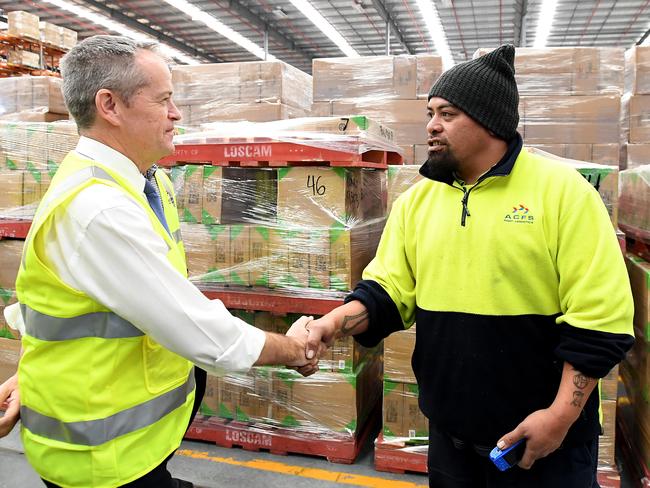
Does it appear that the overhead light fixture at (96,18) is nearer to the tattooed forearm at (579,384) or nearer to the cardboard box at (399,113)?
the cardboard box at (399,113)

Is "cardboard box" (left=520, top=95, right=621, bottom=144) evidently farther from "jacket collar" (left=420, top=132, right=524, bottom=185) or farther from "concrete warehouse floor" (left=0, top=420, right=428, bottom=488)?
"jacket collar" (left=420, top=132, right=524, bottom=185)

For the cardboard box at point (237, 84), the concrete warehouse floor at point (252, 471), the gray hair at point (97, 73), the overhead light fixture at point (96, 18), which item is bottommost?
the concrete warehouse floor at point (252, 471)

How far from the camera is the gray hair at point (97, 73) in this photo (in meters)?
1.85

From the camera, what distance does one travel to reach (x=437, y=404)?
2010mm

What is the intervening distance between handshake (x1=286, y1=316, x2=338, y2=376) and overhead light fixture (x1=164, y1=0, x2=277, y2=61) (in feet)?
34.7

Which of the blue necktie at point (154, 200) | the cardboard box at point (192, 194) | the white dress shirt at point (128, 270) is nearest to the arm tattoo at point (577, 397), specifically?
the white dress shirt at point (128, 270)

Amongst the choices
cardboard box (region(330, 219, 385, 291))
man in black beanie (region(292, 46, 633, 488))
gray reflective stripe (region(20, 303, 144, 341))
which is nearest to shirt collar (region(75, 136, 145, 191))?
gray reflective stripe (region(20, 303, 144, 341))

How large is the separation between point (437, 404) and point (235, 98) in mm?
3988

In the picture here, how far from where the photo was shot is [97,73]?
1.85 meters

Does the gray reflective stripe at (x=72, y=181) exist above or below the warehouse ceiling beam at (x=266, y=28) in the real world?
below

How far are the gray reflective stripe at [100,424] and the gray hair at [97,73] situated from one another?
3.20ft

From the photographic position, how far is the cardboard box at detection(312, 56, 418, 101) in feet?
17.0

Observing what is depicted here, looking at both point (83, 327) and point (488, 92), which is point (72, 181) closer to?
point (83, 327)

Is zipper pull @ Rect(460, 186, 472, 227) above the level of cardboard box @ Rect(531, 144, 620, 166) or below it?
below
